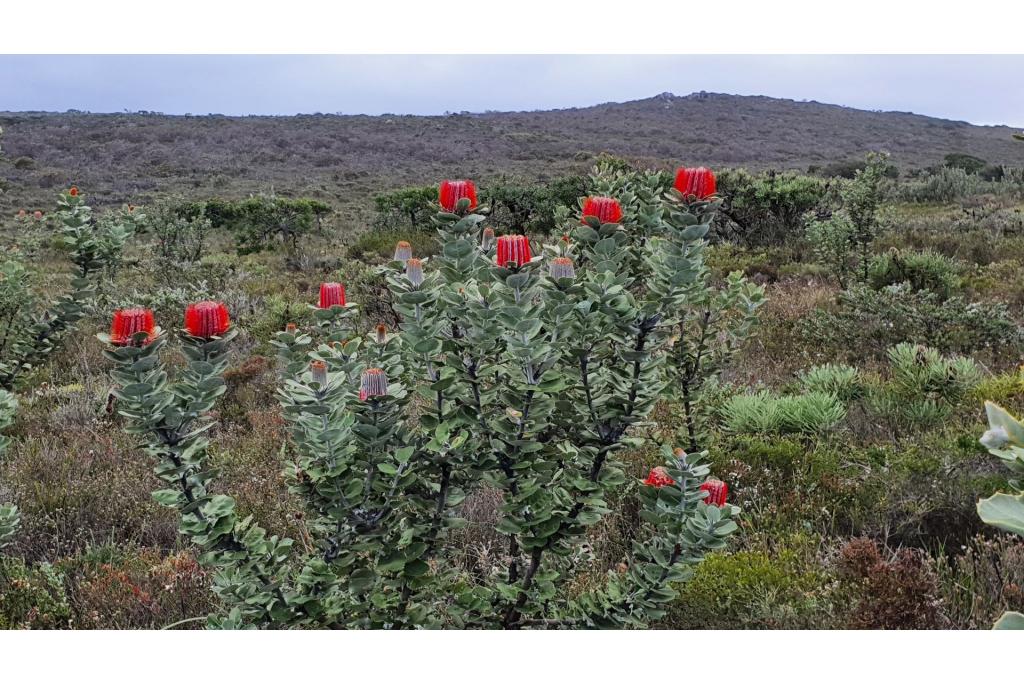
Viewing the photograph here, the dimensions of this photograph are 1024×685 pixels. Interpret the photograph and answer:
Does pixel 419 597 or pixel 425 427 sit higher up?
pixel 425 427

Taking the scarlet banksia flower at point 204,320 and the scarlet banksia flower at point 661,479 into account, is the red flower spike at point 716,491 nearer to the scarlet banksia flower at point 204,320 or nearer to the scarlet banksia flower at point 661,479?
the scarlet banksia flower at point 661,479

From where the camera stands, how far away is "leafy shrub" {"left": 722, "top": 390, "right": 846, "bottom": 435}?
409 centimetres

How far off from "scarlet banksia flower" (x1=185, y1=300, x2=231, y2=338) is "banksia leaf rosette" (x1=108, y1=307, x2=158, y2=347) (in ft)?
0.29

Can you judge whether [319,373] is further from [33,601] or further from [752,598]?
[33,601]

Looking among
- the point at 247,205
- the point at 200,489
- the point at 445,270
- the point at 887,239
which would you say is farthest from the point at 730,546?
the point at 247,205

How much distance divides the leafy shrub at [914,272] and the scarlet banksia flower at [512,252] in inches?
284

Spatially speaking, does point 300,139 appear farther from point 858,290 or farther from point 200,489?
point 200,489

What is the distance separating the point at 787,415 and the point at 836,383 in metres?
0.84

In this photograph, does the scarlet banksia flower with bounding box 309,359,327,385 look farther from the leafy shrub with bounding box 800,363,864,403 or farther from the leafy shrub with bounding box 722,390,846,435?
the leafy shrub with bounding box 800,363,864,403

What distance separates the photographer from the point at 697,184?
1.63 metres

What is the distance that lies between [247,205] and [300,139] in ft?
118

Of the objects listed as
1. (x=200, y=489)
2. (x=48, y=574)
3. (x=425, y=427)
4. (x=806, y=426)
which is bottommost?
(x=48, y=574)

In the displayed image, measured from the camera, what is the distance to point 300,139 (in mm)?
49094

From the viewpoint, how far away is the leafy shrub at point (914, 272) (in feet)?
24.5
